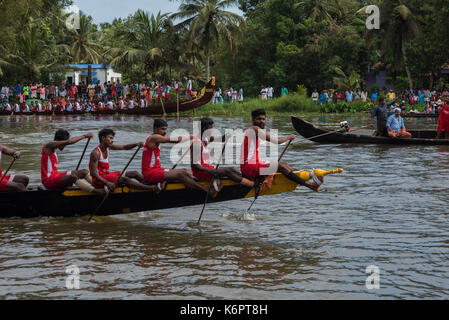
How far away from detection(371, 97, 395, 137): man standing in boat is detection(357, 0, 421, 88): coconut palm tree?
20391 mm

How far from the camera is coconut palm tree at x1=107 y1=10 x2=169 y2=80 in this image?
38.3 m

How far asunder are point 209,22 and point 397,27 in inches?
449

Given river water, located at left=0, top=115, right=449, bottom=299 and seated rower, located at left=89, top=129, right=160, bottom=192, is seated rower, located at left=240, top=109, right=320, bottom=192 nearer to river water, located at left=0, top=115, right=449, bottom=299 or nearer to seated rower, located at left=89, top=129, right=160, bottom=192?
river water, located at left=0, top=115, right=449, bottom=299

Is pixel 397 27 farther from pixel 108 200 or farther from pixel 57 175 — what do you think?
pixel 57 175

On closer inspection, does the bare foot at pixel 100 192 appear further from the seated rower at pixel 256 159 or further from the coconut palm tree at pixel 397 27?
the coconut palm tree at pixel 397 27

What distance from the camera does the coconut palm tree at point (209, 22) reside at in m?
38.1

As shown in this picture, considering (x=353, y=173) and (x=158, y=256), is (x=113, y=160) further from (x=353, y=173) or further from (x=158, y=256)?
(x=158, y=256)

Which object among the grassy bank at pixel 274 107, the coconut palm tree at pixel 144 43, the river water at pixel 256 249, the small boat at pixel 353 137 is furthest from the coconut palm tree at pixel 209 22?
the river water at pixel 256 249

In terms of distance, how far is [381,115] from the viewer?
17422 millimetres

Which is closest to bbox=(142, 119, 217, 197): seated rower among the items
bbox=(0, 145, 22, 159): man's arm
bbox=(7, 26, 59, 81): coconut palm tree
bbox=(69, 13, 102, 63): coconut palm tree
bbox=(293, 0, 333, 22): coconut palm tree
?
bbox=(0, 145, 22, 159): man's arm

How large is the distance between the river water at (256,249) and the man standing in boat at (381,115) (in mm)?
5222

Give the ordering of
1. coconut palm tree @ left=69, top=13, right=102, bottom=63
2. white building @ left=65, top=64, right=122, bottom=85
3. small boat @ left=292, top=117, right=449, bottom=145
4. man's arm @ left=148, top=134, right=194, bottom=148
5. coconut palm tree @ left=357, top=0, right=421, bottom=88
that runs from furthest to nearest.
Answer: coconut palm tree @ left=69, top=13, right=102, bottom=63, white building @ left=65, top=64, right=122, bottom=85, coconut palm tree @ left=357, top=0, right=421, bottom=88, small boat @ left=292, top=117, right=449, bottom=145, man's arm @ left=148, top=134, right=194, bottom=148

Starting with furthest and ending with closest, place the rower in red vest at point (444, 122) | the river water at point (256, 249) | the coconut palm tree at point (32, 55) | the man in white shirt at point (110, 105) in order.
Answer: the coconut palm tree at point (32, 55) → the man in white shirt at point (110, 105) → the rower in red vest at point (444, 122) → the river water at point (256, 249)

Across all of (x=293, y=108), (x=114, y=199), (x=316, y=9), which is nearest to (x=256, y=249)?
(x=114, y=199)
